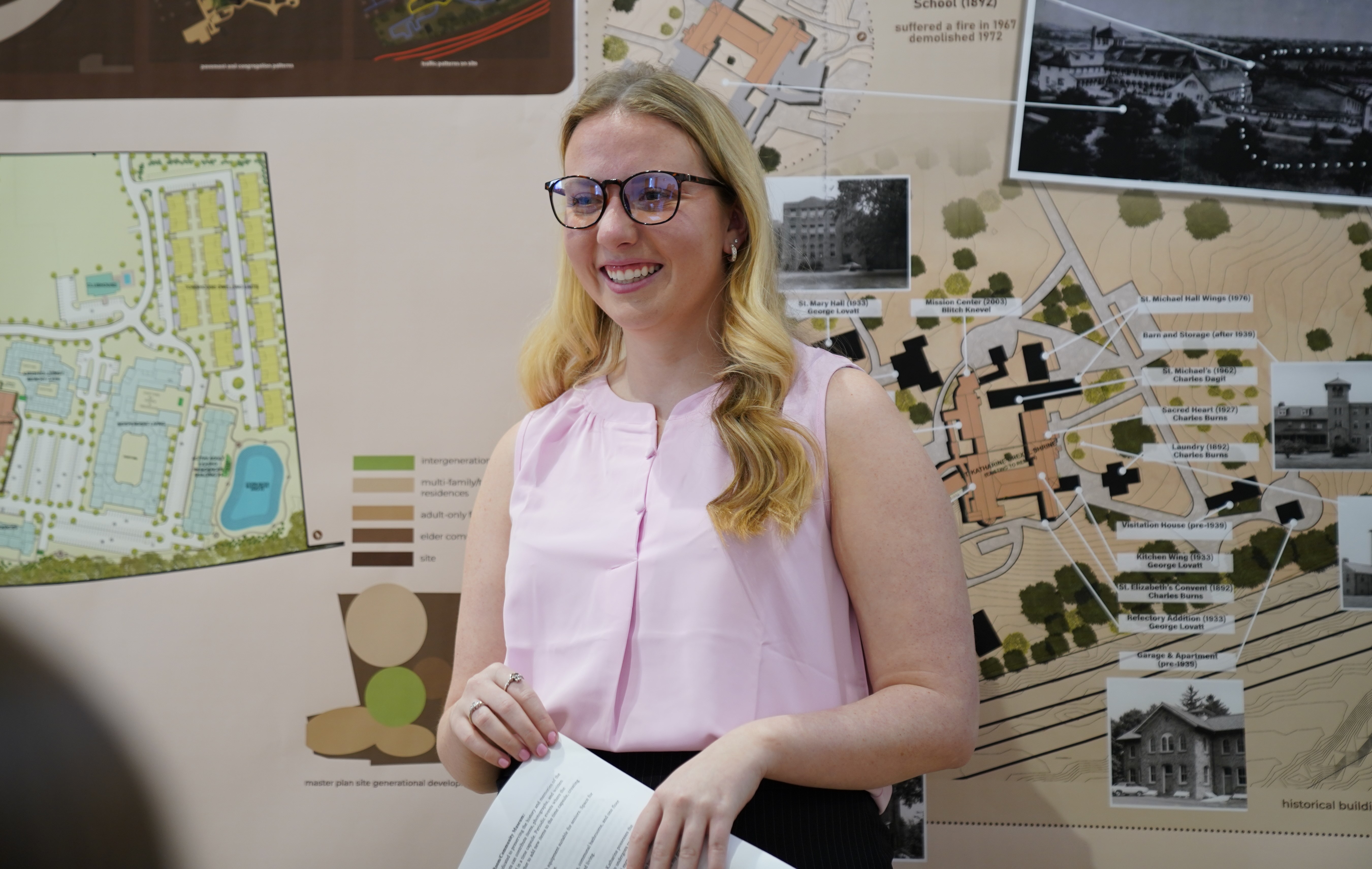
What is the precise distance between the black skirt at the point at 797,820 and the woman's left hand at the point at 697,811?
7cm

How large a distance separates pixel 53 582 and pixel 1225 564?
2277 mm

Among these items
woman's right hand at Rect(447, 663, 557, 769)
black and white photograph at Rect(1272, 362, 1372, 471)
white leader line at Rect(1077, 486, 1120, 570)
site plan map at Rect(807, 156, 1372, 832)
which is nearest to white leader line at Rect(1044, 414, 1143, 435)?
site plan map at Rect(807, 156, 1372, 832)

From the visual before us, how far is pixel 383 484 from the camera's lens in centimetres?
182

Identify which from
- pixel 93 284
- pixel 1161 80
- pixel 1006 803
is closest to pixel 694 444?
pixel 1006 803

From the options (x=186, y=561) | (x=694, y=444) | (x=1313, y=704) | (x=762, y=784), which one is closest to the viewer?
(x=762, y=784)

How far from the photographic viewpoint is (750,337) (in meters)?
1.25

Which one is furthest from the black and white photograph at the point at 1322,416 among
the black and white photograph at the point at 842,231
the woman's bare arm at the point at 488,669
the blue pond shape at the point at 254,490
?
the blue pond shape at the point at 254,490

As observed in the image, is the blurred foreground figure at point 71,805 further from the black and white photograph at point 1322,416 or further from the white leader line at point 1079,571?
the black and white photograph at point 1322,416

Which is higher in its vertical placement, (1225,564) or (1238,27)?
(1238,27)

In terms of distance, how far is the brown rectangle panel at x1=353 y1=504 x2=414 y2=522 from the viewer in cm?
181

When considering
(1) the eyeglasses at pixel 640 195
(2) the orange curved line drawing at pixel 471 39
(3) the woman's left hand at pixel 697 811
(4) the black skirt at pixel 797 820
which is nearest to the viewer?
(3) the woman's left hand at pixel 697 811

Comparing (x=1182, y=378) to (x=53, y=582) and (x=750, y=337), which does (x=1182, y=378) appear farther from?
(x=53, y=582)

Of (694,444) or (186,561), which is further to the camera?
(186,561)

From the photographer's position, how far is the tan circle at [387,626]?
5.89ft
